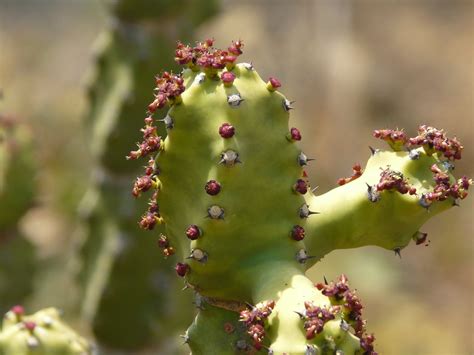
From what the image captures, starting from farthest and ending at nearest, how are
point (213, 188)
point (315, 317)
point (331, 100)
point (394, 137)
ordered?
point (331, 100) < point (394, 137) < point (213, 188) < point (315, 317)

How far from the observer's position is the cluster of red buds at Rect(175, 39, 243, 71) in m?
2.16

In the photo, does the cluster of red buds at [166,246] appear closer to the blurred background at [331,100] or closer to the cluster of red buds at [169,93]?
the cluster of red buds at [169,93]

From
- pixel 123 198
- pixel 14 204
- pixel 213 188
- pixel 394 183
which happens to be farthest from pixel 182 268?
pixel 123 198

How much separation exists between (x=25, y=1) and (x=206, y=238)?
58.6 feet

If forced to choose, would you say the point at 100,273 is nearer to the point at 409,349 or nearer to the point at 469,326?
the point at 409,349

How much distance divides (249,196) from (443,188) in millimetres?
442

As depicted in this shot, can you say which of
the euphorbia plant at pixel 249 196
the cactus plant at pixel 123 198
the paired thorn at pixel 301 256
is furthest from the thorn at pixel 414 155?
the cactus plant at pixel 123 198

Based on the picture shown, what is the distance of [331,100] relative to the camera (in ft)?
47.8

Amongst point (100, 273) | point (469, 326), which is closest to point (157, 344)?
point (100, 273)

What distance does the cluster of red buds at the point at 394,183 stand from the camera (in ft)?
7.23

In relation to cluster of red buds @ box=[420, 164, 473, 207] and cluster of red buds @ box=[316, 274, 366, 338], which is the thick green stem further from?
A: cluster of red buds @ box=[316, 274, 366, 338]

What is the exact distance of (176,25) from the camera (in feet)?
17.6

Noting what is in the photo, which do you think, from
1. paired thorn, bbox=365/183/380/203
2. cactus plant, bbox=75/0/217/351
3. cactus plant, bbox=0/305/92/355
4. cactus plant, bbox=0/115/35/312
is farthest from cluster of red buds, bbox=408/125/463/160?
cactus plant, bbox=75/0/217/351

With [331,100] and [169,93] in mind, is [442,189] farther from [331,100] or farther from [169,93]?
[331,100]
